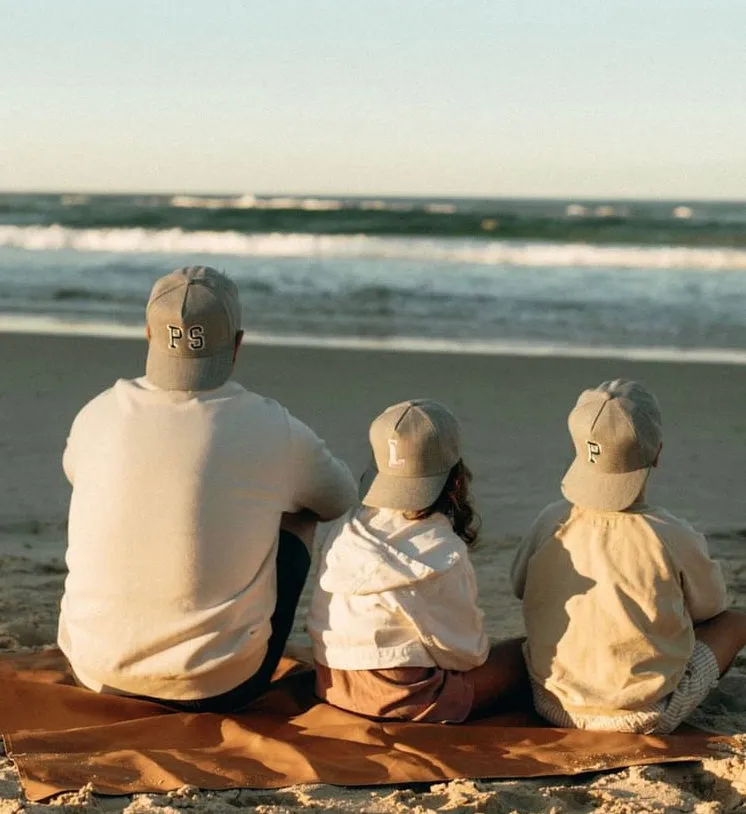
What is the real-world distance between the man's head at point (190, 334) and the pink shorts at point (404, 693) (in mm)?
849

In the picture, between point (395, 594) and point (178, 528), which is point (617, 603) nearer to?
A: point (395, 594)

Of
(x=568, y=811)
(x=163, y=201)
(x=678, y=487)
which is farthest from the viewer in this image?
(x=163, y=201)

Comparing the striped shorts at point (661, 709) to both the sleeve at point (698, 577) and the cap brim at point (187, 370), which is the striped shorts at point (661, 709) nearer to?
the sleeve at point (698, 577)

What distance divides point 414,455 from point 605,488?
1.65 ft

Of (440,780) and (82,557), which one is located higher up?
(82,557)

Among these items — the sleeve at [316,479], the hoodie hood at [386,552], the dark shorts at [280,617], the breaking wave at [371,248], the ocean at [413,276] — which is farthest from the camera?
the breaking wave at [371,248]

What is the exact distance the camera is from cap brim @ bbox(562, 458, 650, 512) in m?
3.37

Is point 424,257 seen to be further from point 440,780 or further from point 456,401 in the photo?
point 440,780

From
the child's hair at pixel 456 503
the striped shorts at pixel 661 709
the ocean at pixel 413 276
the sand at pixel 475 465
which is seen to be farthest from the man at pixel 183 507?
the ocean at pixel 413 276

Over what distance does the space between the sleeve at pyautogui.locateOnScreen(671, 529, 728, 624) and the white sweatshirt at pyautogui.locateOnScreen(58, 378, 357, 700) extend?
97cm

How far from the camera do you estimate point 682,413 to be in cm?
782

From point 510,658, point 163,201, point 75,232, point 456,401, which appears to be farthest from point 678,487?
point 163,201

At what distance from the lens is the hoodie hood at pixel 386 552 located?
3.28 meters

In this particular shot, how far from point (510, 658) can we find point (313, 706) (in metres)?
0.55
